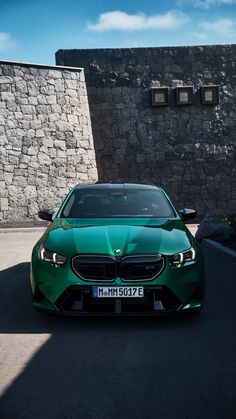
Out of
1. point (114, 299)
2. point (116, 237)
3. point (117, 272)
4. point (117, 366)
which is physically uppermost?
point (116, 237)

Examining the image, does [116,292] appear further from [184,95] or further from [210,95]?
[210,95]

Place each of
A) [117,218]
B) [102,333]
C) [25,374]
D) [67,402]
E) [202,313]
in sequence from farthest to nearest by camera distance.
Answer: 1. [117,218]
2. [202,313]
3. [102,333]
4. [25,374]
5. [67,402]

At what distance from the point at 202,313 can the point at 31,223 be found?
1064 centimetres

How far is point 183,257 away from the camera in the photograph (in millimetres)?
5121

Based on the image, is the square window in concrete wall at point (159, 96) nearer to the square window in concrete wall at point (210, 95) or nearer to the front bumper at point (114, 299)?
the square window in concrete wall at point (210, 95)

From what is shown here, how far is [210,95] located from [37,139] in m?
6.53

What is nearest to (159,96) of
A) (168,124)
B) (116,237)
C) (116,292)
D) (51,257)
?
(168,124)

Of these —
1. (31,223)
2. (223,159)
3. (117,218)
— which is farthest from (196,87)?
(117,218)

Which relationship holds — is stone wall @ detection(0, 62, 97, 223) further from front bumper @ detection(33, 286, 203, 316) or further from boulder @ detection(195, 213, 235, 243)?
front bumper @ detection(33, 286, 203, 316)

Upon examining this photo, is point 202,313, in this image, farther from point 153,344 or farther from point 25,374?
point 25,374

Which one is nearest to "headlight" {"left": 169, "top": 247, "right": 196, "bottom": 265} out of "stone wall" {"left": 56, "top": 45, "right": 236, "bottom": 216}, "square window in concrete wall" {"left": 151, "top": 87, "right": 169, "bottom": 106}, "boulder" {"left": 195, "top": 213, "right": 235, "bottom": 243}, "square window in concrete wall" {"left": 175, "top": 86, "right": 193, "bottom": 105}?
"boulder" {"left": 195, "top": 213, "right": 235, "bottom": 243}

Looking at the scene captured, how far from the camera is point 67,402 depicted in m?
3.28

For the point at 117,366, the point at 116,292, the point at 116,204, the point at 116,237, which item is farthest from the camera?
the point at 116,204

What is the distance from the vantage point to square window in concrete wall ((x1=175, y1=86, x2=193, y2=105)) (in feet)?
59.8
